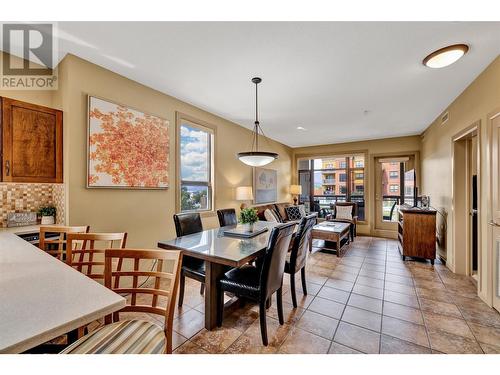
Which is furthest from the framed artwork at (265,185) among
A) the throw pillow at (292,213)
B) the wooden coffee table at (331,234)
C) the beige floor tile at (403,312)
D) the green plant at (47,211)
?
the green plant at (47,211)

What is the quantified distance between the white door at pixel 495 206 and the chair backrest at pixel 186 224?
319 cm

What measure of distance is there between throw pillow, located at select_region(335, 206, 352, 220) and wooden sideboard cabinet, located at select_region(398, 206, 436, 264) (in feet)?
5.67

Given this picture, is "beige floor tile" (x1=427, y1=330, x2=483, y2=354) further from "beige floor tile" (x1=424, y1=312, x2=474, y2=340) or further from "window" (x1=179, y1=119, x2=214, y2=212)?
"window" (x1=179, y1=119, x2=214, y2=212)

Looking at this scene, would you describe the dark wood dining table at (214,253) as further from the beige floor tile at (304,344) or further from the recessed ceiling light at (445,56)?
the recessed ceiling light at (445,56)

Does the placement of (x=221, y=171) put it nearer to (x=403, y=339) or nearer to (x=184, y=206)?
(x=184, y=206)

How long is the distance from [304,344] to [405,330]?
951 mm

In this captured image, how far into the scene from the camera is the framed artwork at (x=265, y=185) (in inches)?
205

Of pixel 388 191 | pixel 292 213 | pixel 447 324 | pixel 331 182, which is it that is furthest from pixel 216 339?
pixel 331 182

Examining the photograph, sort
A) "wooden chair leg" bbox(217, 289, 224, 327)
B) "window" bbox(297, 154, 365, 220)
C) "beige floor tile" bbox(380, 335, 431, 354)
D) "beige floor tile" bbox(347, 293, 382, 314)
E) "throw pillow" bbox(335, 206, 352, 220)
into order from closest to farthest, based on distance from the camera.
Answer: "beige floor tile" bbox(380, 335, 431, 354)
"wooden chair leg" bbox(217, 289, 224, 327)
"beige floor tile" bbox(347, 293, 382, 314)
"throw pillow" bbox(335, 206, 352, 220)
"window" bbox(297, 154, 365, 220)

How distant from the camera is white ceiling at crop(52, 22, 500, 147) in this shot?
6.12ft

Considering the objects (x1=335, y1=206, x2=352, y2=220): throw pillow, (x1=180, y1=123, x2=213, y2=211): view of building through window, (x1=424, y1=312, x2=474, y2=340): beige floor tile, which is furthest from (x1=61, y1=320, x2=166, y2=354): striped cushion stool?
(x1=335, y1=206, x2=352, y2=220): throw pillow
